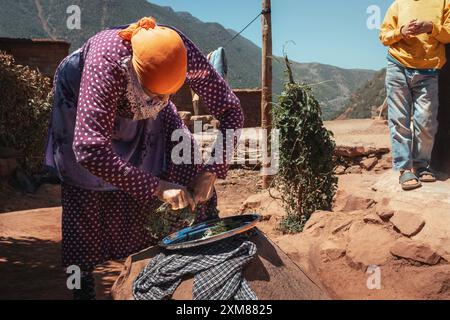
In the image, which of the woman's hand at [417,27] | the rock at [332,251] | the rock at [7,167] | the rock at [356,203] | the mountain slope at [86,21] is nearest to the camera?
the rock at [332,251]

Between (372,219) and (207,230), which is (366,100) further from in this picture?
(207,230)

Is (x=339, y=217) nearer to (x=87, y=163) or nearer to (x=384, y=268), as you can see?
(x=384, y=268)

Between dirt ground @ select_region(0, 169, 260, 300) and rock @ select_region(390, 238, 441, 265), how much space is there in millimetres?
1935

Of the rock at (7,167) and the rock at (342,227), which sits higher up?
the rock at (7,167)

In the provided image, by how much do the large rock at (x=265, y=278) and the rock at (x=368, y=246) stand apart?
4.49 feet

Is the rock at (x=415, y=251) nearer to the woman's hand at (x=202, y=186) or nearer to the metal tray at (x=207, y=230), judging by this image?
the metal tray at (x=207, y=230)

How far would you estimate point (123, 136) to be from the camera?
93.4 inches

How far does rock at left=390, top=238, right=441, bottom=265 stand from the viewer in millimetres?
3188

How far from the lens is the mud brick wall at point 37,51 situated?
10.3m

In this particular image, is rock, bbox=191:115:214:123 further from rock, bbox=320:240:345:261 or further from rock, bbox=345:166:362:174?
rock, bbox=320:240:345:261

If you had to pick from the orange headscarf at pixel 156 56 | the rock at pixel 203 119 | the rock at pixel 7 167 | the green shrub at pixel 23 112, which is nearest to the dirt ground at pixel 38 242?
the rock at pixel 7 167

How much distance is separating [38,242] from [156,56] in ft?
12.2

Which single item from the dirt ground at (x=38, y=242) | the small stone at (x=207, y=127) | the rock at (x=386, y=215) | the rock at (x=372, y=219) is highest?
the small stone at (x=207, y=127)

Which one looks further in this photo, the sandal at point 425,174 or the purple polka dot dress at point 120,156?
the sandal at point 425,174
